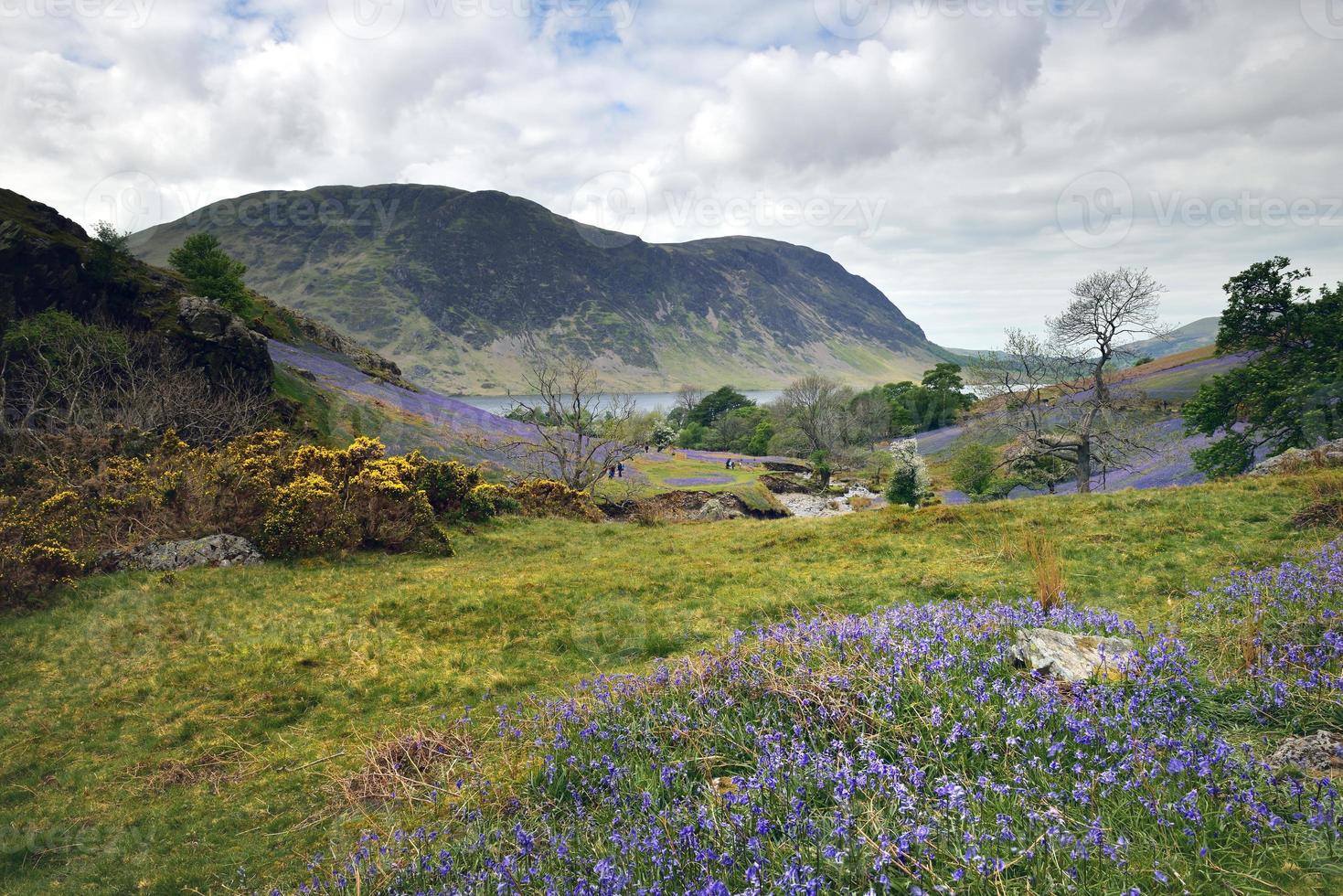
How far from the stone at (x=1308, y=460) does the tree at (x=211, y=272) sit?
163ft

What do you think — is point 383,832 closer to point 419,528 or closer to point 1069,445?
point 419,528

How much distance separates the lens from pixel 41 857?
19.3ft

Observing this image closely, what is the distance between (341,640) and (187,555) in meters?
6.63

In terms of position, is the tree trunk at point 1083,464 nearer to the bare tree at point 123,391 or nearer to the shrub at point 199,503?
the shrub at point 199,503

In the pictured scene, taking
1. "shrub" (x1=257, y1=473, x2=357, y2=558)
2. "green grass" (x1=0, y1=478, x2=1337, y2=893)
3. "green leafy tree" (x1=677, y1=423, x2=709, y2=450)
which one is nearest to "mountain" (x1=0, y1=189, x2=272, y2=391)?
"shrub" (x1=257, y1=473, x2=357, y2=558)

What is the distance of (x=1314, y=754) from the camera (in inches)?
162

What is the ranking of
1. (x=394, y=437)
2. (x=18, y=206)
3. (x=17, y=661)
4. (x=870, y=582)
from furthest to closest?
(x=394, y=437) < (x=18, y=206) < (x=870, y=582) < (x=17, y=661)

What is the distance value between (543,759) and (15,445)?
72.5ft

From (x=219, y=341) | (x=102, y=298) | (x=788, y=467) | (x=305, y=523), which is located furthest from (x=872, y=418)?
(x=305, y=523)

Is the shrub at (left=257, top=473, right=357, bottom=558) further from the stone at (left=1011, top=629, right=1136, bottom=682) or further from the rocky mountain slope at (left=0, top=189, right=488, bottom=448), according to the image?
the stone at (left=1011, top=629, right=1136, bottom=682)

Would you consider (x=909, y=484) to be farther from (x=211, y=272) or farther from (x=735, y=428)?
(x=735, y=428)

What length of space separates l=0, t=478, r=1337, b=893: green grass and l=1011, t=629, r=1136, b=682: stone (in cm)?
278

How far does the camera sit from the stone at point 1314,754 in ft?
13.1

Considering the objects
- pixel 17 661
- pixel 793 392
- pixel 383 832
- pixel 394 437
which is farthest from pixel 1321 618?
pixel 793 392
